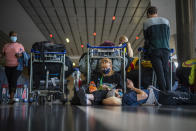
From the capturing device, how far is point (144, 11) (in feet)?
25.5

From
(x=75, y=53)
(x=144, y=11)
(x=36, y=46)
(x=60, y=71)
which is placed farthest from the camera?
(x=75, y=53)

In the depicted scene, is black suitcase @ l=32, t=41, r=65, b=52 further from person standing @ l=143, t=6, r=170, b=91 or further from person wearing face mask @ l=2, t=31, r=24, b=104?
person standing @ l=143, t=6, r=170, b=91

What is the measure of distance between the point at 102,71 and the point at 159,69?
0.76 metres

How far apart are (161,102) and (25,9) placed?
690 centimetres

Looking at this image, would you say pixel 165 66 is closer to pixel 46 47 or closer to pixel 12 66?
pixel 46 47

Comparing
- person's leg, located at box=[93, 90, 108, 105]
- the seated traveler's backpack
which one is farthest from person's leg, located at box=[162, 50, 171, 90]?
person's leg, located at box=[93, 90, 108, 105]

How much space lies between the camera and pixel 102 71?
2982 millimetres

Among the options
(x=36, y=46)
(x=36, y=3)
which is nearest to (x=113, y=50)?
(x=36, y=46)

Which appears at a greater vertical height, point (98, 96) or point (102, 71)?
point (102, 71)

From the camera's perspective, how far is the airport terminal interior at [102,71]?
73 centimetres

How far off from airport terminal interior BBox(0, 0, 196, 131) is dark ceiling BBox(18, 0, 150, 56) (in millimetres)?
34

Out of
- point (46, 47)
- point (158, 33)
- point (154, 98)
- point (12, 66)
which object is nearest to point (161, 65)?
point (158, 33)

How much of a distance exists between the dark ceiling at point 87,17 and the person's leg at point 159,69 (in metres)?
4.53

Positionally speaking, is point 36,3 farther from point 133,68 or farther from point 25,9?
point 133,68
